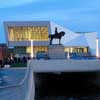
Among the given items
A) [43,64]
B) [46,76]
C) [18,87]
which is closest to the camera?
[18,87]

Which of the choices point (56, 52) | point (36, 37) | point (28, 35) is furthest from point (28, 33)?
point (56, 52)

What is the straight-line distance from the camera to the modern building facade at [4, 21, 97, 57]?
98.0 m

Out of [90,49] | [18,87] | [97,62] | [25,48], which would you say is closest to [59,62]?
[97,62]

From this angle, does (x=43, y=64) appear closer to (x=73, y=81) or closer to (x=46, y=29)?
(x=73, y=81)

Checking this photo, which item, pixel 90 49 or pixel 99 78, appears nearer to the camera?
pixel 99 78

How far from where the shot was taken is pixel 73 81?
48062 millimetres

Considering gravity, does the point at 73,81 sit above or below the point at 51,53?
below

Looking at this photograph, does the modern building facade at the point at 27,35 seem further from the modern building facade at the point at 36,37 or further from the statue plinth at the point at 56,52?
the statue plinth at the point at 56,52

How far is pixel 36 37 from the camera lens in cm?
10081

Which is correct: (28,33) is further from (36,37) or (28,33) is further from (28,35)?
(36,37)

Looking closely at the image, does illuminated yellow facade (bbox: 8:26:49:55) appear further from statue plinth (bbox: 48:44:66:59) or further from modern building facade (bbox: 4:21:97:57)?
statue plinth (bbox: 48:44:66:59)

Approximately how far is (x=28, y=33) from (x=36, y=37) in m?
2.13

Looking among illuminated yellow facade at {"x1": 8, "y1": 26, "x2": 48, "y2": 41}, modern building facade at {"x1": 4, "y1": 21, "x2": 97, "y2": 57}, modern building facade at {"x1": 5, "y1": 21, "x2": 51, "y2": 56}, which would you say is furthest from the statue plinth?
illuminated yellow facade at {"x1": 8, "y1": 26, "x2": 48, "y2": 41}

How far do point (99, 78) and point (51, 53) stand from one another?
7037mm
